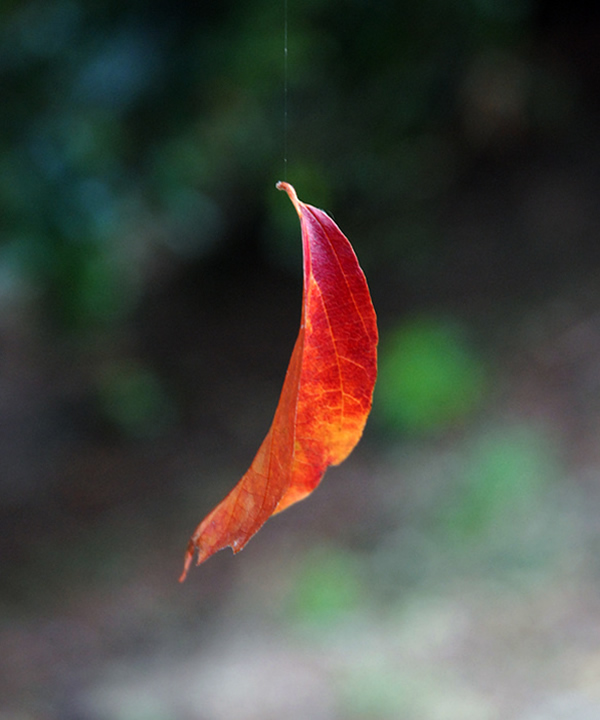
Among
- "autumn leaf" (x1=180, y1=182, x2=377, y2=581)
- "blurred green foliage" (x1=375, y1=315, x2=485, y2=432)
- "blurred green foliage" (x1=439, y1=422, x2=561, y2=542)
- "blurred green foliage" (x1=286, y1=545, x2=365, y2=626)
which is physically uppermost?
"blurred green foliage" (x1=375, y1=315, x2=485, y2=432)

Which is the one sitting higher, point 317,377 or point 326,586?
point 326,586

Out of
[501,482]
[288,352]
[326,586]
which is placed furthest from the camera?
[288,352]

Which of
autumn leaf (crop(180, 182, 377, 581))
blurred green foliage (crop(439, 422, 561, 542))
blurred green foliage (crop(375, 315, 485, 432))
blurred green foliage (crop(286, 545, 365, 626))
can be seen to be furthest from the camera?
blurred green foliage (crop(375, 315, 485, 432))

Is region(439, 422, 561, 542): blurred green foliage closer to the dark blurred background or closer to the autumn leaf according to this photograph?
the dark blurred background

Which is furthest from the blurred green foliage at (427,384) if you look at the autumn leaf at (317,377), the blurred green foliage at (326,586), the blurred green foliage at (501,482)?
the autumn leaf at (317,377)

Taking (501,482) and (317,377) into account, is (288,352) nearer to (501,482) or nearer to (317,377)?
(501,482)

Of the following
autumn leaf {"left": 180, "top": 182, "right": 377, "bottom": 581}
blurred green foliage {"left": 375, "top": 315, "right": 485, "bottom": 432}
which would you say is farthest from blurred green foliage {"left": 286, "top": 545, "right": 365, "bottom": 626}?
autumn leaf {"left": 180, "top": 182, "right": 377, "bottom": 581}

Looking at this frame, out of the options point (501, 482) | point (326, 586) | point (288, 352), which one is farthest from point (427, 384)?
point (326, 586)
